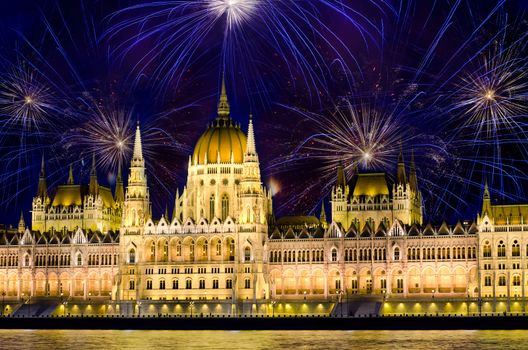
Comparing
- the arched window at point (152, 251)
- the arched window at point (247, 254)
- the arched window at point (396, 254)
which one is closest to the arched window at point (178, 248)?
the arched window at point (152, 251)

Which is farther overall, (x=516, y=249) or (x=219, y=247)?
(x=219, y=247)

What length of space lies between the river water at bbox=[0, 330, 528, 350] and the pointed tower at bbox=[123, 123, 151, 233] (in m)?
31.3

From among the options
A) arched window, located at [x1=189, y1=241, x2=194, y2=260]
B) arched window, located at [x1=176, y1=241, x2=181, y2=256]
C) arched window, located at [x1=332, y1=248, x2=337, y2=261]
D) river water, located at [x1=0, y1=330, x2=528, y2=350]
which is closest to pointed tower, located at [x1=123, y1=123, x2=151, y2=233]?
arched window, located at [x1=176, y1=241, x2=181, y2=256]

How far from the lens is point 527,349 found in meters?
128

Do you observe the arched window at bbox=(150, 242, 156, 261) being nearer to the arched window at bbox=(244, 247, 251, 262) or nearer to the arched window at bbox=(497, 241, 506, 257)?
the arched window at bbox=(244, 247, 251, 262)

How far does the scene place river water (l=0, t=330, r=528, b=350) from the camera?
137m

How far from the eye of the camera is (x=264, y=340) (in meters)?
146

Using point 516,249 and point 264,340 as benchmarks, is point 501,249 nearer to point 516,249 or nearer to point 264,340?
point 516,249

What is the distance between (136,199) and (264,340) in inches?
2087

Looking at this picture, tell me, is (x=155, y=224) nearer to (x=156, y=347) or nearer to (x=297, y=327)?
(x=297, y=327)

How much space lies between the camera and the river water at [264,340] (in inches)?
5399

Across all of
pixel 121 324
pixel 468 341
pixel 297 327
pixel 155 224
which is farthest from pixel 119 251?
pixel 468 341

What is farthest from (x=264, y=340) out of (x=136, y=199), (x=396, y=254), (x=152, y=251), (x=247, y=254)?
(x=136, y=199)

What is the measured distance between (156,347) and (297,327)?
3203 centimetres
